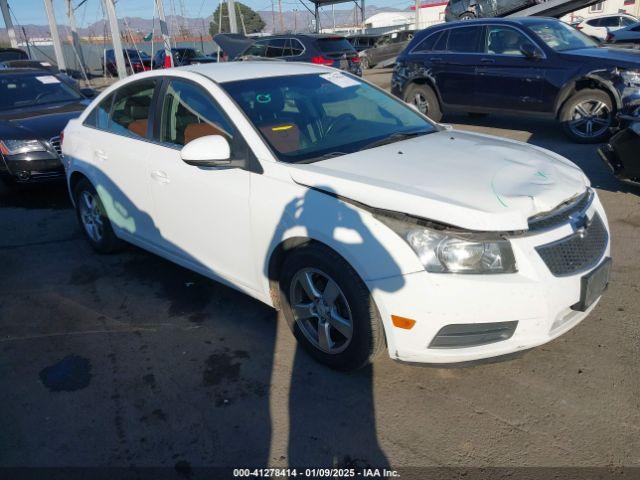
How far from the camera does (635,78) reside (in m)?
7.08

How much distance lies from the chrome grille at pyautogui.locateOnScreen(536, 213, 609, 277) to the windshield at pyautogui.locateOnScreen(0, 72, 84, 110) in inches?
310

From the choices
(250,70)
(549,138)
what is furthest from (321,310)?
(549,138)

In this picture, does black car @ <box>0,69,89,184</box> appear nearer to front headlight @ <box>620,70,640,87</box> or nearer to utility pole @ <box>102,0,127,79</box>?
front headlight @ <box>620,70,640,87</box>

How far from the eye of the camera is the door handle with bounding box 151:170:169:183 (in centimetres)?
367

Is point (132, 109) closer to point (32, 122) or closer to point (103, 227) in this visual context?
point (103, 227)

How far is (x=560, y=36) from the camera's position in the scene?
8.20m

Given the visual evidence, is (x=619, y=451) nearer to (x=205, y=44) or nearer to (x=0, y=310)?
(x=0, y=310)

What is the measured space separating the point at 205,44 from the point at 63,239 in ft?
146

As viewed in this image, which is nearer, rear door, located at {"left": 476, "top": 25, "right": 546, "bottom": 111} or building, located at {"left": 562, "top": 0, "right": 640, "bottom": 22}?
rear door, located at {"left": 476, "top": 25, "right": 546, "bottom": 111}

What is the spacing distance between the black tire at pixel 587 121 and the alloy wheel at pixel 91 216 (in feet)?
21.3

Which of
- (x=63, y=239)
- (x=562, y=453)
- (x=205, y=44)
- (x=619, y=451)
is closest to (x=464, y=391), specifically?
(x=562, y=453)

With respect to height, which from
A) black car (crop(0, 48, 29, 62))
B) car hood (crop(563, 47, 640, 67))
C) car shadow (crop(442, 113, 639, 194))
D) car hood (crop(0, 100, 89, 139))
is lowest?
car shadow (crop(442, 113, 639, 194))

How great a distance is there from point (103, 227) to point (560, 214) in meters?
3.71

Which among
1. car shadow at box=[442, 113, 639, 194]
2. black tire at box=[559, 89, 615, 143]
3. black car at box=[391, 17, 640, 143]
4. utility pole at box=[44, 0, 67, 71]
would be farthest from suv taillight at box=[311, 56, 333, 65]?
utility pole at box=[44, 0, 67, 71]
